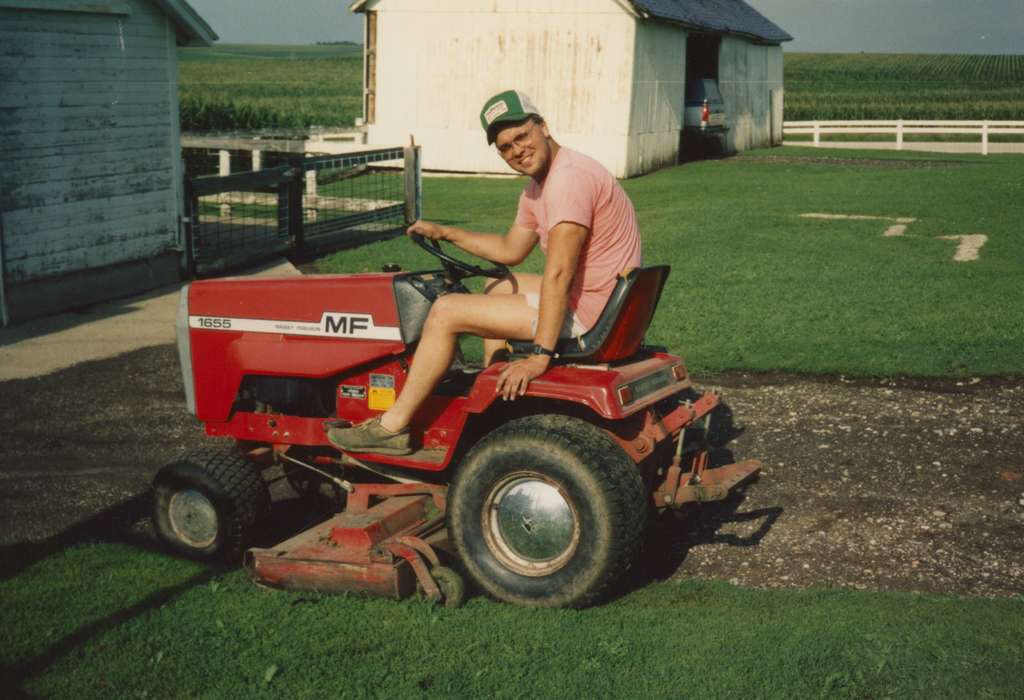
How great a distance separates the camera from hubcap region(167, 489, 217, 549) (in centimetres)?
543

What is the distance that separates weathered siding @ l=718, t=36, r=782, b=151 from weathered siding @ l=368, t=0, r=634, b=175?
7.89 m

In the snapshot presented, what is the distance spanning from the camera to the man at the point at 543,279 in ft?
15.6

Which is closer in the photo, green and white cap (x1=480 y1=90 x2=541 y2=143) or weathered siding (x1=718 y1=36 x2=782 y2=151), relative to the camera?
green and white cap (x1=480 y1=90 x2=541 y2=143)

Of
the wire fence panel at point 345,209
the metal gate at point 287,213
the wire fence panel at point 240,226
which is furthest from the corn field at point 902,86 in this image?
the wire fence panel at point 240,226

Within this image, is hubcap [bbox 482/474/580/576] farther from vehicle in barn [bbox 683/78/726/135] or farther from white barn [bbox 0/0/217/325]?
vehicle in barn [bbox 683/78/726/135]

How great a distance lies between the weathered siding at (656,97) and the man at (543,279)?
2037 cm

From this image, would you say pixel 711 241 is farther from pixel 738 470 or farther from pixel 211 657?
pixel 211 657

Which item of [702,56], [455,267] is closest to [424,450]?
[455,267]

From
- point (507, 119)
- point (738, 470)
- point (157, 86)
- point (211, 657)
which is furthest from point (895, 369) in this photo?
point (157, 86)

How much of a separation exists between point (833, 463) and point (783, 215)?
37.1 feet

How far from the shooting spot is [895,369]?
8359 mm

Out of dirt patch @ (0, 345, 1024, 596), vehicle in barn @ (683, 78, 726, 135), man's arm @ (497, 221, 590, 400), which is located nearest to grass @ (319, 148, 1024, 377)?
dirt patch @ (0, 345, 1024, 596)

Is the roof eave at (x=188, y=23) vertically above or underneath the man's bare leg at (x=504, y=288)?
above

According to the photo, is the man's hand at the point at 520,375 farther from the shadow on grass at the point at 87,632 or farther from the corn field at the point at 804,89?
the corn field at the point at 804,89
